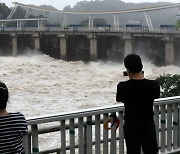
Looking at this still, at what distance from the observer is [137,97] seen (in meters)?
2.78

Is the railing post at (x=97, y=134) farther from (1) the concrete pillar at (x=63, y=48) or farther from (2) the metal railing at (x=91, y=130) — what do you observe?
(1) the concrete pillar at (x=63, y=48)

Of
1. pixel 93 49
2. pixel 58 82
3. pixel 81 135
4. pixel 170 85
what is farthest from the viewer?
pixel 93 49

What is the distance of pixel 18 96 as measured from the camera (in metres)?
23.3

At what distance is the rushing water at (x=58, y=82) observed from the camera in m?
20.7

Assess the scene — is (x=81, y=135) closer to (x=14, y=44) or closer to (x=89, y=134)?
(x=89, y=134)

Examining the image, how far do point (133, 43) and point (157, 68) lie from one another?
12.9 ft

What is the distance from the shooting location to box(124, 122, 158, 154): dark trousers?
2.78m

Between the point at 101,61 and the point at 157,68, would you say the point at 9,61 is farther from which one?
the point at 157,68

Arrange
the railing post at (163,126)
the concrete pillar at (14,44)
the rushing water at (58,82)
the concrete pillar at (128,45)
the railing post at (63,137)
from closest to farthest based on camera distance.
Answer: the railing post at (63,137) < the railing post at (163,126) < the rushing water at (58,82) < the concrete pillar at (128,45) < the concrete pillar at (14,44)

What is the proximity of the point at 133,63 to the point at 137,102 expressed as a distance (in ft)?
0.91

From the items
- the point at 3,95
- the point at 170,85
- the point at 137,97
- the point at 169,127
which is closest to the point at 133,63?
the point at 137,97

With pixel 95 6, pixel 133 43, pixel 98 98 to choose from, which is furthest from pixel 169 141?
pixel 95 6

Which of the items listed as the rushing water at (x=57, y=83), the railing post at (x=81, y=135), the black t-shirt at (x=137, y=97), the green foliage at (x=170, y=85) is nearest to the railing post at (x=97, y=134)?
the railing post at (x=81, y=135)

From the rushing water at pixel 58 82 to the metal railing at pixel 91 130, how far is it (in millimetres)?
13777
